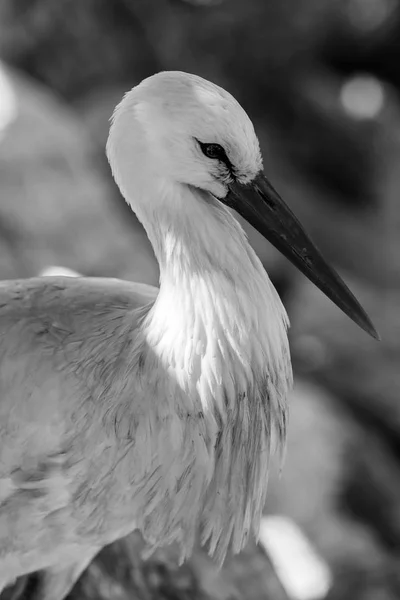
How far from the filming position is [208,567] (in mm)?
1832

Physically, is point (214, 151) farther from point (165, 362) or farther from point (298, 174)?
point (298, 174)

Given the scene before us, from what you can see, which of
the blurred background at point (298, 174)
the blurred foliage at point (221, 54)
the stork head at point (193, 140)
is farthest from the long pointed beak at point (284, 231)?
the blurred foliage at point (221, 54)

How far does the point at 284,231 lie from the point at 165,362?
0.82 ft

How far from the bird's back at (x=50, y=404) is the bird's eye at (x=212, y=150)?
12.1 inches

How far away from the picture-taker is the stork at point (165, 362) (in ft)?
3.94

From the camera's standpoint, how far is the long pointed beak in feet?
4.12

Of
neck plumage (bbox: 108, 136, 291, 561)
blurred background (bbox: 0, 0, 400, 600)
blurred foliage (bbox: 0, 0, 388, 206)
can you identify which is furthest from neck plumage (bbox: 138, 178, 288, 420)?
blurred foliage (bbox: 0, 0, 388, 206)

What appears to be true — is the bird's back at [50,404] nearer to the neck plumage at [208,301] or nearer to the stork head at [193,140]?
the neck plumage at [208,301]

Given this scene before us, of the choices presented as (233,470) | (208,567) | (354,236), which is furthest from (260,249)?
(233,470)

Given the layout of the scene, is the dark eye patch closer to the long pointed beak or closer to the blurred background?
the long pointed beak

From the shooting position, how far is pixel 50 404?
1327 mm

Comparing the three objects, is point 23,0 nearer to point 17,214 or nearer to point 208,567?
point 17,214

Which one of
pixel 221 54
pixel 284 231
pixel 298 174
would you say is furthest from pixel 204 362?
pixel 221 54

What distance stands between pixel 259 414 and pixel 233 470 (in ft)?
0.32
